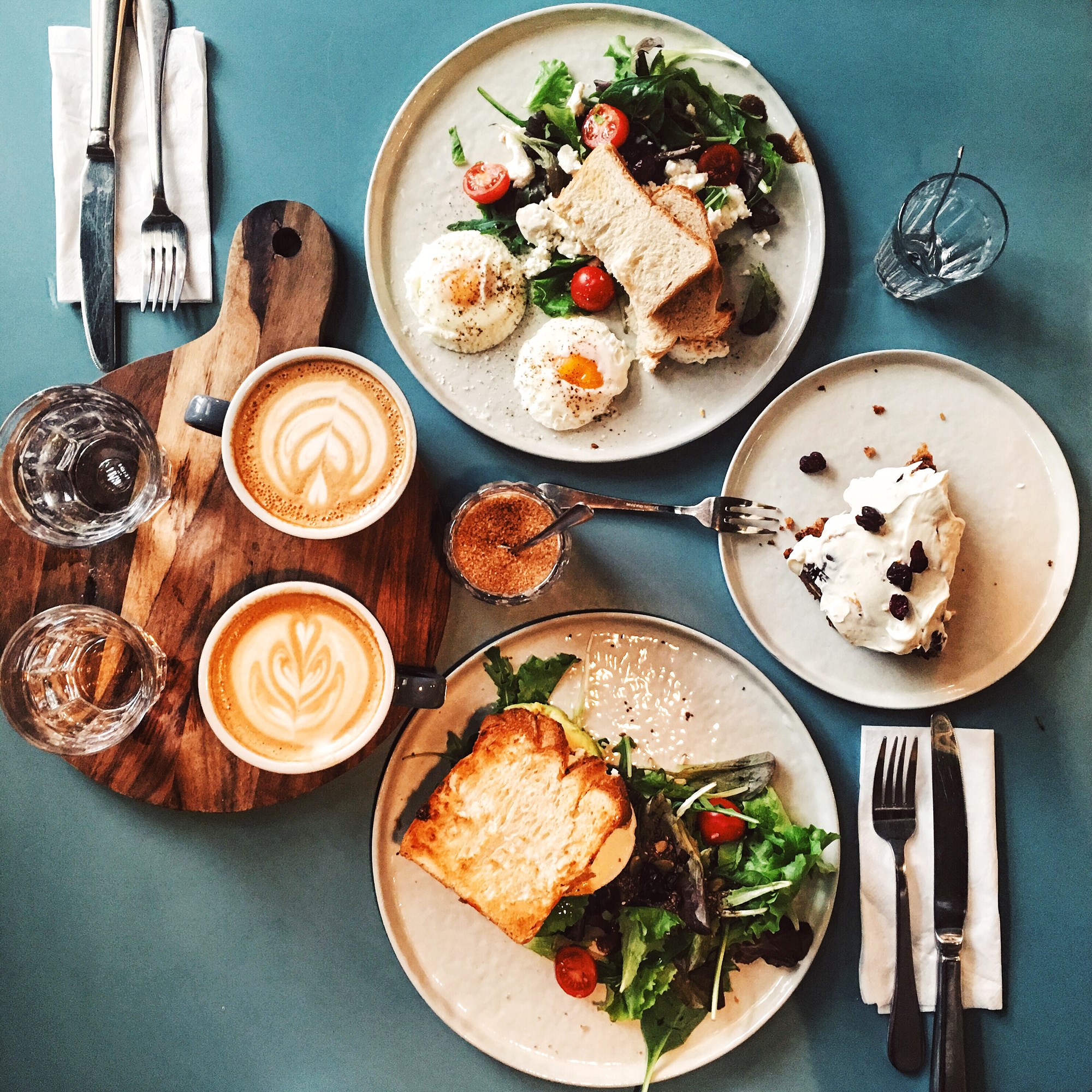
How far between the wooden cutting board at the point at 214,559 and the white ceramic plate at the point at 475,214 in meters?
0.24

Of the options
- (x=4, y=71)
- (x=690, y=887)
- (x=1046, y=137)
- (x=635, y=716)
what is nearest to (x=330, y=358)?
(x=635, y=716)

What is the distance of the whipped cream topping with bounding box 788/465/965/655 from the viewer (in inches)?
80.0

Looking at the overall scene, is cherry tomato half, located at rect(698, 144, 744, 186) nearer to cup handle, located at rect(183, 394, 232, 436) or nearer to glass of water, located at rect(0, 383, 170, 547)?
cup handle, located at rect(183, 394, 232, 436)

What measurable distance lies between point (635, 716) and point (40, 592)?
5.45 feet

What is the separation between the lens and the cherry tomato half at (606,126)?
2098 millimetres

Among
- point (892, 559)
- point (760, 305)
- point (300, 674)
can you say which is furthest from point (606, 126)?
point (300, 674)

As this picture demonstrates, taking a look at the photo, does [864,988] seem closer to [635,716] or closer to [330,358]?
[635,716]

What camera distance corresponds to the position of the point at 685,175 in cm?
213

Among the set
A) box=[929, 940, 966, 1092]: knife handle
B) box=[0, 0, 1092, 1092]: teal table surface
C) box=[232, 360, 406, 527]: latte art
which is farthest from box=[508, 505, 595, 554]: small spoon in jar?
box=[929, 940, 966, 1092]: knife handle

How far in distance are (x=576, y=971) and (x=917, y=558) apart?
146 cm

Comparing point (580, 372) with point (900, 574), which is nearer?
point (900, 574)

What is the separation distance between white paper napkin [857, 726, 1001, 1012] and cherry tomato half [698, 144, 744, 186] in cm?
162

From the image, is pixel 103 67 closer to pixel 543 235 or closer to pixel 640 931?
pixel 543 235

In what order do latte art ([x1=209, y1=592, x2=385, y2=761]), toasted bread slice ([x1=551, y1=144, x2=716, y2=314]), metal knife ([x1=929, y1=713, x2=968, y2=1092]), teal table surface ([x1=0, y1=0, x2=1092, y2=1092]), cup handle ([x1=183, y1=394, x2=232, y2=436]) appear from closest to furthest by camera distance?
cup handle ([x1=183, y1=394, x2=232, y2=436]), latte art ([x1=209, y1=592, x2=385, y2=761]), toasted bread slice ([x1=551, y1=144, x2=716, y2=314]), metal knife ([x1=929, y1=713, x2=968, y2=1092]), teal table surface ([x1=0, y1=0, x2=1092, y2=1092])
